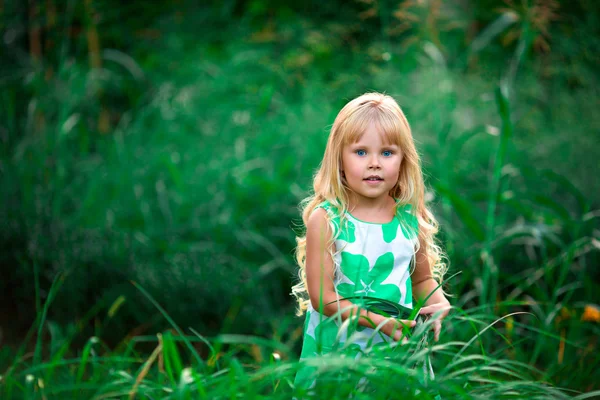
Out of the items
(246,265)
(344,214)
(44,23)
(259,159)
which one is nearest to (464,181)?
(259,159)

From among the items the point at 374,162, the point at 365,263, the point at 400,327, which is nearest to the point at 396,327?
the point at 400,327

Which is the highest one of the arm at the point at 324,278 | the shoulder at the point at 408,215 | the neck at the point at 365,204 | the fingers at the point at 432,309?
the neck at the point at 365,204

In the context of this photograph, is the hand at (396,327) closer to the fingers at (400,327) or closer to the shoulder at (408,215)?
the fingers at (400,327)

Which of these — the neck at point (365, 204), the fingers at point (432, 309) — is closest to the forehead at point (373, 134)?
the neck at point (365, 204)

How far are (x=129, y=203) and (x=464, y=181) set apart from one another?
198 centimetres

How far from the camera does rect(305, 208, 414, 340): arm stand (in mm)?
1581

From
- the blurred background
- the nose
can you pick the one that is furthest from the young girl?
the blurred background

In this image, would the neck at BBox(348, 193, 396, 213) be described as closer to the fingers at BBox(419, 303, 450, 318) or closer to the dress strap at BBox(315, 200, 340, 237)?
the dress strap at BBox(315, 200, 340, 237)

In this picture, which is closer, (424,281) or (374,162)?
(374,162)

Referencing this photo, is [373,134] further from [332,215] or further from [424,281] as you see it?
[424,281]

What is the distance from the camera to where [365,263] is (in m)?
1.64

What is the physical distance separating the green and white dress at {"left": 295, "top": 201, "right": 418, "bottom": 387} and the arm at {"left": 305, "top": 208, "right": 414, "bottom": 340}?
0.08 feet

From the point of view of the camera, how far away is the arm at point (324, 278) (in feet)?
5.19

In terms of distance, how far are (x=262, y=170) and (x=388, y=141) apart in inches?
88.9
